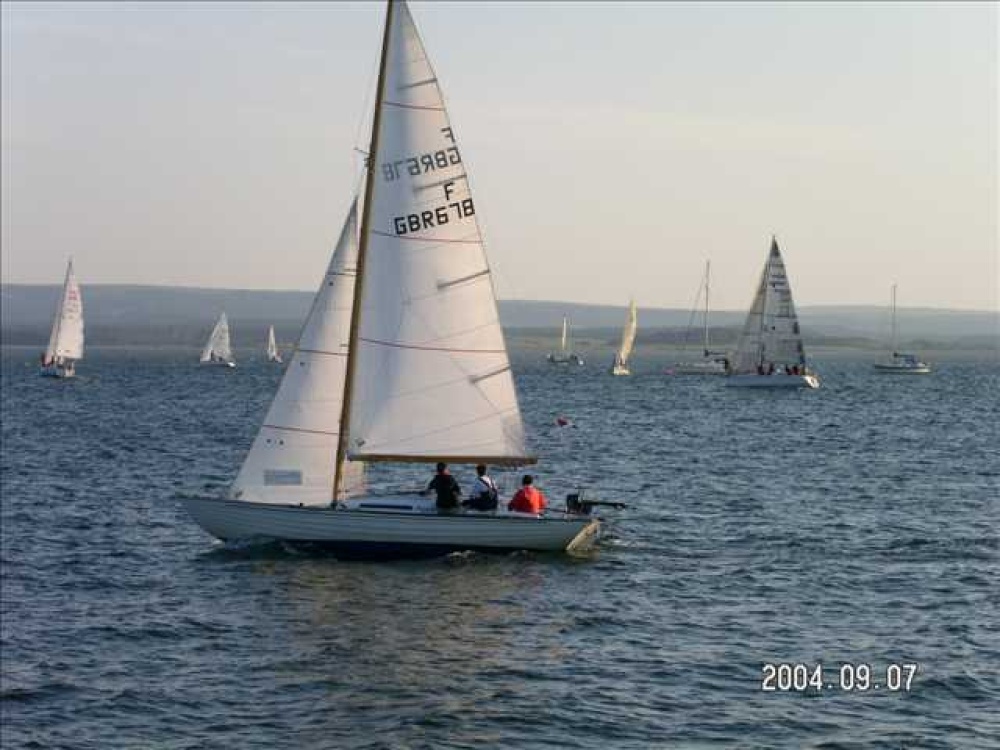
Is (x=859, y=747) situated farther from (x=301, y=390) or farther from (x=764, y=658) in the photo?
(x=301, y=390)

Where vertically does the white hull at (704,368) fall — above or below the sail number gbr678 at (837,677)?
above

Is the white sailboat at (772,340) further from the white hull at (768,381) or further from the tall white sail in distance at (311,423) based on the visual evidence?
the tall white sail in distance at (311,423)

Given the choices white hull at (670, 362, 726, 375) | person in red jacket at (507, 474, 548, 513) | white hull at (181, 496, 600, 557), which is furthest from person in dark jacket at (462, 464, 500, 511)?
white hull at (670, 362, 726, 375)

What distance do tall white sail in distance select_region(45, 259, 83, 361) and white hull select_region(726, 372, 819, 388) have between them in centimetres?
5915

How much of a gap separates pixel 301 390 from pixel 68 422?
5682cm

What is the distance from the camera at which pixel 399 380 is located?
112 feet

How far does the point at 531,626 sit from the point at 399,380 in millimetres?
7855

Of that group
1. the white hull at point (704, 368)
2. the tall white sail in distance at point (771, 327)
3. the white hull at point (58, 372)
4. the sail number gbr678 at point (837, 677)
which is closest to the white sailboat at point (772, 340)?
the tall white sail in distance at point (771, 327)

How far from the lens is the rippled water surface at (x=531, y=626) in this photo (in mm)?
22547

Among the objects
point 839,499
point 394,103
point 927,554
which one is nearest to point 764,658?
point 927,554

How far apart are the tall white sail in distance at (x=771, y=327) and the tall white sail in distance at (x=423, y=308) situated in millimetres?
83489

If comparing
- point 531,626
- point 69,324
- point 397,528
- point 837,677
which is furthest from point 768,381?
point 837,677

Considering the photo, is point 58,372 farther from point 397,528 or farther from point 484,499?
point 484,499

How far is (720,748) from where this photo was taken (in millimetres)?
21281
